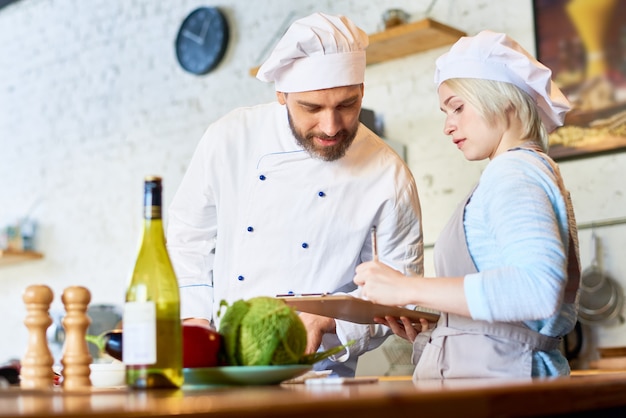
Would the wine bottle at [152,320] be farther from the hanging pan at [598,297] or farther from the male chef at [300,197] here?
the hanging pan at [598,297]

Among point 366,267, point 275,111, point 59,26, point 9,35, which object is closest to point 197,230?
point 275,111

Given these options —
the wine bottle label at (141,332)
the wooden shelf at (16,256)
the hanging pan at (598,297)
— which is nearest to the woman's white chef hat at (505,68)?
the wine bottle label at (141,332)

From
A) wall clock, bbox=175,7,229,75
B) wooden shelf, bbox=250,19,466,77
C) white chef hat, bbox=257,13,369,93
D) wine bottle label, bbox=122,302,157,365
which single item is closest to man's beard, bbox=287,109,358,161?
white chef hat, bbox=257,13,369,93

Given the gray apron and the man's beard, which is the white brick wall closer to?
the man's beard

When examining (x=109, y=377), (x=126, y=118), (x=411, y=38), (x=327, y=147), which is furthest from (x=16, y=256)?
(x=109, y=377)

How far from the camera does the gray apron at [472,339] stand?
1730 millimetres

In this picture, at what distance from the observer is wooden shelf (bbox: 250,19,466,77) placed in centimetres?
447

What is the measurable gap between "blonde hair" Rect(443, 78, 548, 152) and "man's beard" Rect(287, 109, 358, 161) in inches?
31.5

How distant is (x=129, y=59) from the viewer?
6.71 meters

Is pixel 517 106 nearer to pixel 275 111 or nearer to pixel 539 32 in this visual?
pixel 275 111

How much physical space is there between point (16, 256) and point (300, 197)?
484 centimetres

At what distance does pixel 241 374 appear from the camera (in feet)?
4.67

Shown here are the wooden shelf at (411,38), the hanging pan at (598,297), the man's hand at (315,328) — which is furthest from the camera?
the wooden shelf at (411,38)

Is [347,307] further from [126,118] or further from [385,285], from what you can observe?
[126,118]
